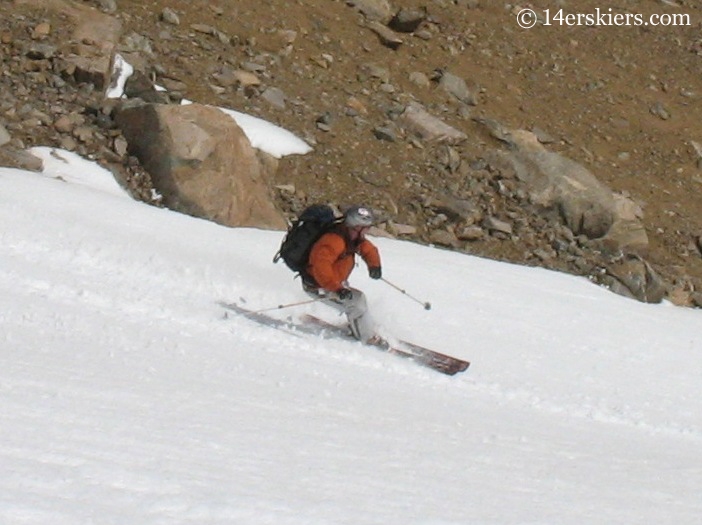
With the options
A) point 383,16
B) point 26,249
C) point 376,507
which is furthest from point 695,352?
point 383,16

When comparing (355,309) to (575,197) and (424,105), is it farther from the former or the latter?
(424,105)

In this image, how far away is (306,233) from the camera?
461 inches

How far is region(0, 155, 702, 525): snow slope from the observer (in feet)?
16.7

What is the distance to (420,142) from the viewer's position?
23.8 metres

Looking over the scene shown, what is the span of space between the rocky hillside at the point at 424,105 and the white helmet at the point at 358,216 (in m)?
7.36

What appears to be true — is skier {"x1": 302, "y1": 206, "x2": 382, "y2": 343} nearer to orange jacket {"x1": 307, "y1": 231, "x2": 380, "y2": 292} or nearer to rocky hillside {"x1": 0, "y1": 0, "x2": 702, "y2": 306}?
orange jacket {"x1": 307, "y1": 231, "x2": 380, "y2": 292}

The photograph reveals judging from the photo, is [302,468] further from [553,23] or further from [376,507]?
[553,23]

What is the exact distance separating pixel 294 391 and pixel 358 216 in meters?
3.06

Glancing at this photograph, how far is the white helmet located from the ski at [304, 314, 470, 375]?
1.52 meters

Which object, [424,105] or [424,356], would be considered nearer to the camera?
[424,356]

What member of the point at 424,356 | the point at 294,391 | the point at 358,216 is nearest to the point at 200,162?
the point at 358,216

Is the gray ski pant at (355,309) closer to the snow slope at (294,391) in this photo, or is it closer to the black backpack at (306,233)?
the snow slope at (294,391)

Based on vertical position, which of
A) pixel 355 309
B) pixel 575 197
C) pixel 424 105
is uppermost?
pixel 424 105

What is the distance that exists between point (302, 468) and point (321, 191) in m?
15.5
